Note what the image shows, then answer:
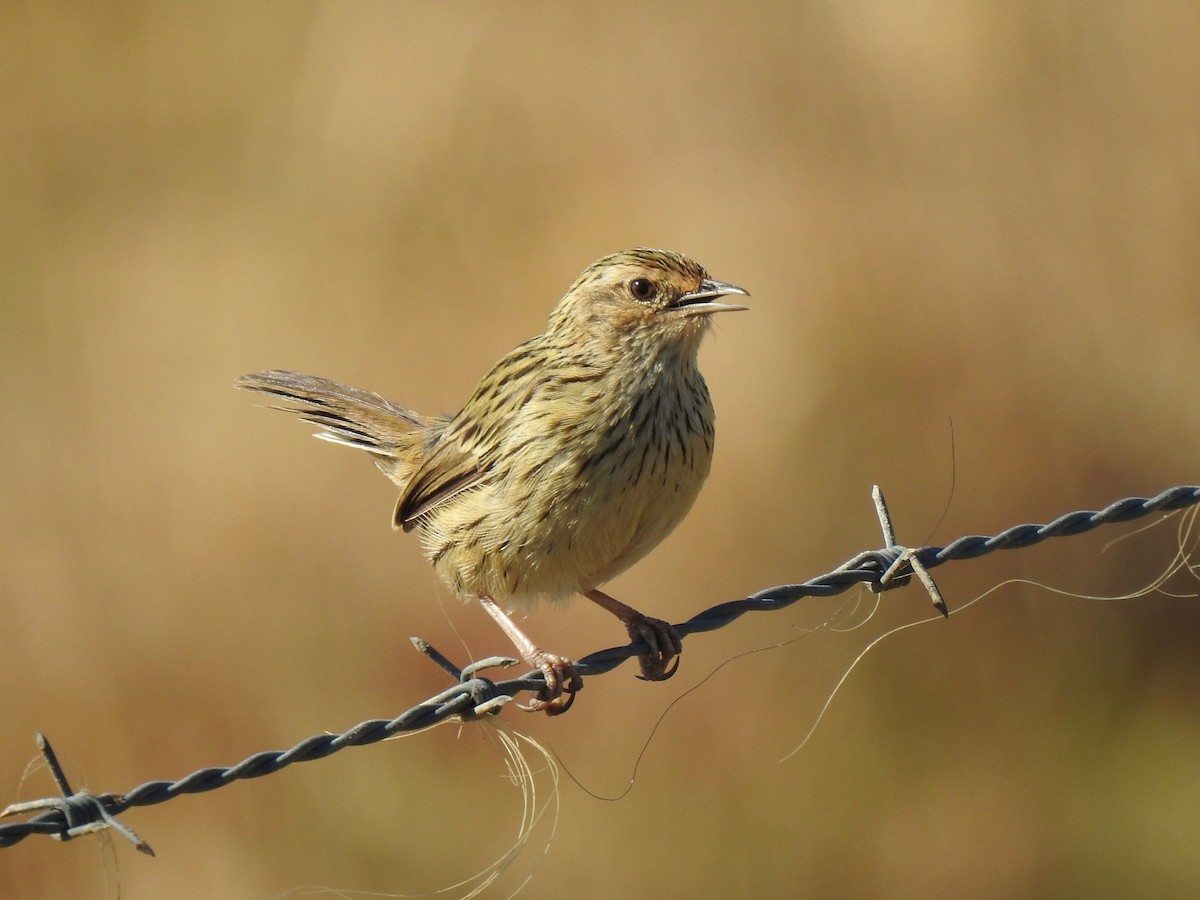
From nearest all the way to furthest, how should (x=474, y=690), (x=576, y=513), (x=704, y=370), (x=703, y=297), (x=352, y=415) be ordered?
1. (x=474, y=690)
2. (x=576, y=513)
3. (x=703, y=297)
4. (x=352, y=415)
5. (x=704, y=370)

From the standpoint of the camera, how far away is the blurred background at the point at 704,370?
780 cm

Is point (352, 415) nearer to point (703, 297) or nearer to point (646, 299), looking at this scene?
point (646, 299)

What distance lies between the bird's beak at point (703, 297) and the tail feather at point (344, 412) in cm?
169

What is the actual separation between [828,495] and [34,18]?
679cm

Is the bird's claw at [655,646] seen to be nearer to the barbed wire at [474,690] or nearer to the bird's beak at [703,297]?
the barbed wire at [474,690]

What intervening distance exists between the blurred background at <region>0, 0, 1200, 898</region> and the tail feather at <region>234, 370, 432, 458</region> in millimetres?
1327

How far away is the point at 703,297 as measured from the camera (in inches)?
201

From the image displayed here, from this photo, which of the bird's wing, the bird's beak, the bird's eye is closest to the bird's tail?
the bird's wing

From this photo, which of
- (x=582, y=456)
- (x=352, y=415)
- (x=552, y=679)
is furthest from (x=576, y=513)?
(x=352, y=415)

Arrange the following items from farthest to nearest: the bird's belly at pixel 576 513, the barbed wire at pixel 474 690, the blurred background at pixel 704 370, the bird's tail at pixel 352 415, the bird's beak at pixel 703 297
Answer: the blurred background at pixel 704 370, the bird's tail at pixel 352 415, the bird's beak at pixel 703 297, the bird's belly at pixel 576 513, the barbed wire at pixel 474 690

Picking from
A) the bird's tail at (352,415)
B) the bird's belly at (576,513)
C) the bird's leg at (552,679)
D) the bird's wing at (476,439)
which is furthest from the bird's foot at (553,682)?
the bird's tail at (352,415)

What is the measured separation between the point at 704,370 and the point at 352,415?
338 cm

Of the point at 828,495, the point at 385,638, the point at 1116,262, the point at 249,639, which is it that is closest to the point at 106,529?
the point at 249,639

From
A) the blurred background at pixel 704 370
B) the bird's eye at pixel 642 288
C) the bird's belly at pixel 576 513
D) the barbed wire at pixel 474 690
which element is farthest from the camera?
the blurred background at pixel 704 370
